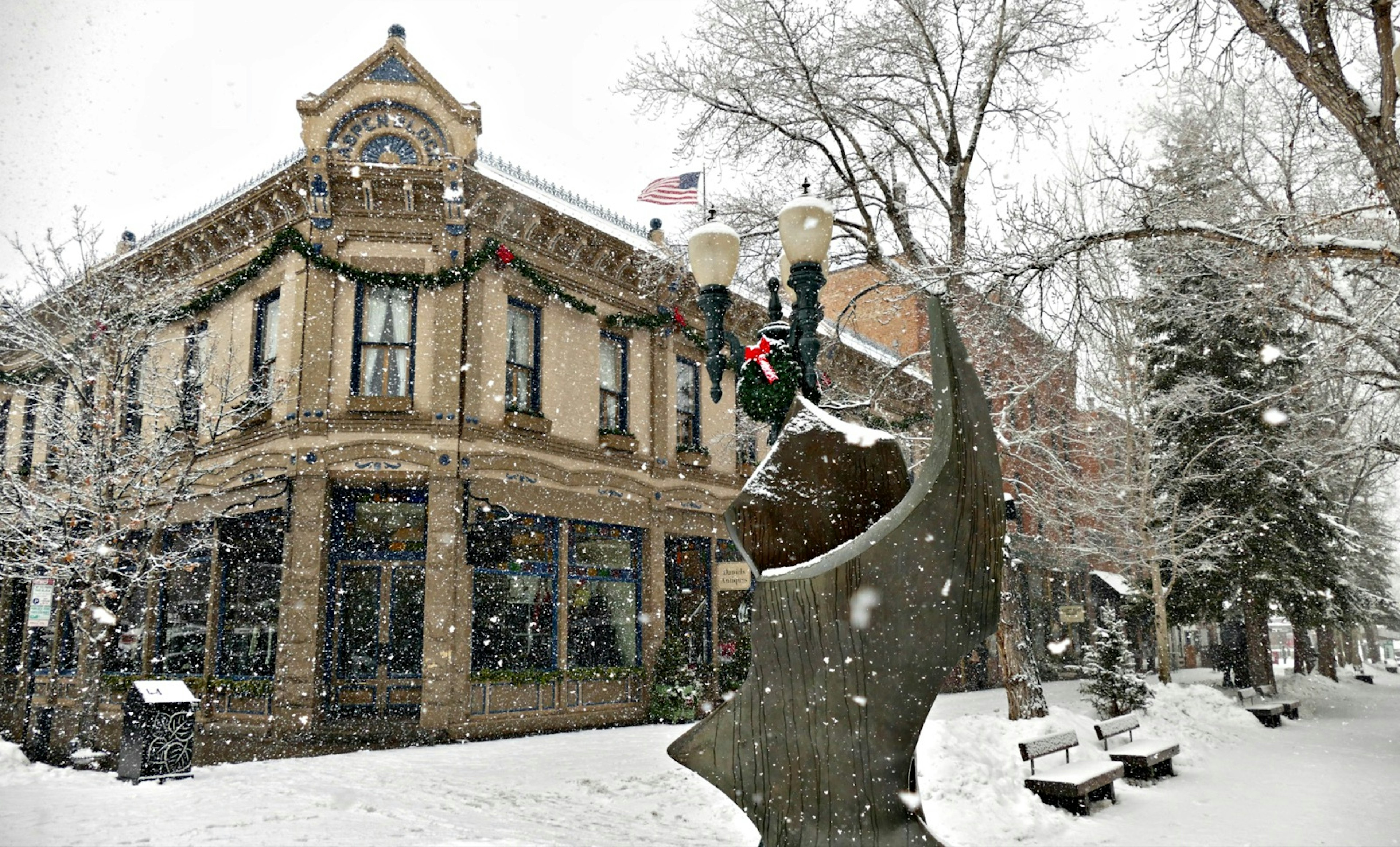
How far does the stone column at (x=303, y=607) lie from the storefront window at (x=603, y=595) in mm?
4219

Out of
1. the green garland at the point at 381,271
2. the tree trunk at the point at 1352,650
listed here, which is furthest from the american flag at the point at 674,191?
the tree trunk at the point at 1352,650

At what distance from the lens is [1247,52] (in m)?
8.57

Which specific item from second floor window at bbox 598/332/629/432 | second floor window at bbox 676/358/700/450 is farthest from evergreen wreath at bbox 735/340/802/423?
second floor window at bbox 676/358/700/450

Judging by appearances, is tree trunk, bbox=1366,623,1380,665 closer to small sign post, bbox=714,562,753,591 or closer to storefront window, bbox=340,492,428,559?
small sign post, bbox=714,562,753,591

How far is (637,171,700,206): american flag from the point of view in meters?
17.2

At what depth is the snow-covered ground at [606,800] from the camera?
23.6 ft

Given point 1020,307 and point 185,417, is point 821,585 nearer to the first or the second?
point 1020,307

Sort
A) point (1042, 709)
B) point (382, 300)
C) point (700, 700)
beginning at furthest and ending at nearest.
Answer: point (700, 700), point (382, 300), point (1042, 709)

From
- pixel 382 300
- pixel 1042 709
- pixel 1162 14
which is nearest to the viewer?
pixel 1162 14

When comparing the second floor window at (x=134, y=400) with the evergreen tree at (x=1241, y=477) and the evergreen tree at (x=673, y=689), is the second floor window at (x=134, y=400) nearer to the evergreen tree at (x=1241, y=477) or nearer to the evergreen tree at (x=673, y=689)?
the evergreen tree at (x=673, y=689)

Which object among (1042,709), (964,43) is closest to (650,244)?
(964,43)

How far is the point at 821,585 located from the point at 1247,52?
8861mm

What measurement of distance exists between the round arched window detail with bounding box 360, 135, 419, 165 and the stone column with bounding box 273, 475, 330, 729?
5471 mm

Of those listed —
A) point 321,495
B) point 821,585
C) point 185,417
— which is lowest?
point 821,585
